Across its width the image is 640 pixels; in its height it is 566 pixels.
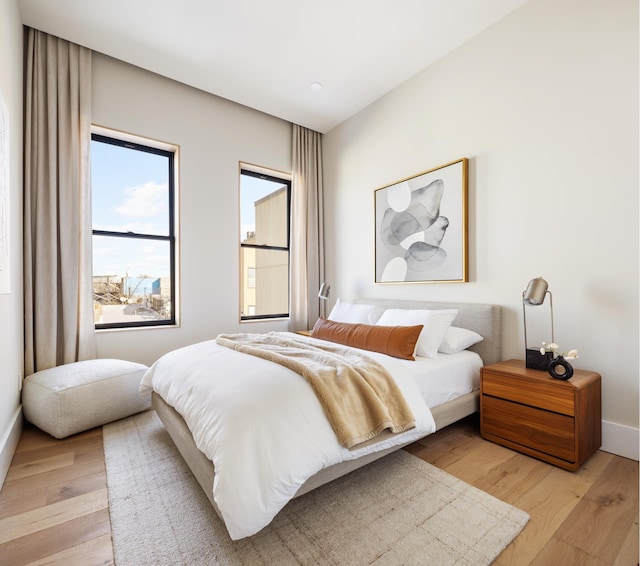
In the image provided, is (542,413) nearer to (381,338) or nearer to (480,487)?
(480,487)

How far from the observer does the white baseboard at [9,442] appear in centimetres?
172

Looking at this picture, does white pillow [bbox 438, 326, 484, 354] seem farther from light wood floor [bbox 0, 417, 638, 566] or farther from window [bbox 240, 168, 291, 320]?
window [bbox 240, 168, 291, 320]

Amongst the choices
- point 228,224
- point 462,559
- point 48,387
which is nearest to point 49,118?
point 228,224

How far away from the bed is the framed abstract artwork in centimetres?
30

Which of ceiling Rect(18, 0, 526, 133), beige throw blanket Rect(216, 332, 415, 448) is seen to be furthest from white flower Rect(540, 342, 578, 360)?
ceiling Rect(18, 0, 526, 133)

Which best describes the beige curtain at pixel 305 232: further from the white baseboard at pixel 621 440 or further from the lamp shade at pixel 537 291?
the white baseboard at pixel 621 440

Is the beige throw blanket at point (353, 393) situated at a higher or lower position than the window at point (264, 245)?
lower

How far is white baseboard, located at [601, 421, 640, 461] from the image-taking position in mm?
1911

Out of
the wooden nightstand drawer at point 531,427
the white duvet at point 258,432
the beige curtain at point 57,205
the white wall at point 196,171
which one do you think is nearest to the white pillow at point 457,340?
the wooden nightstand drawer at point 531,427

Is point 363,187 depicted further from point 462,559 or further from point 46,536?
point 46,536

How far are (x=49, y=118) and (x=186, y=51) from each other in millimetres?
1244

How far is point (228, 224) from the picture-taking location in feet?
12.0

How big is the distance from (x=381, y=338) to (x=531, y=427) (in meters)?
1.01

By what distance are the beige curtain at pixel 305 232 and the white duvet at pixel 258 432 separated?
2.33 m
